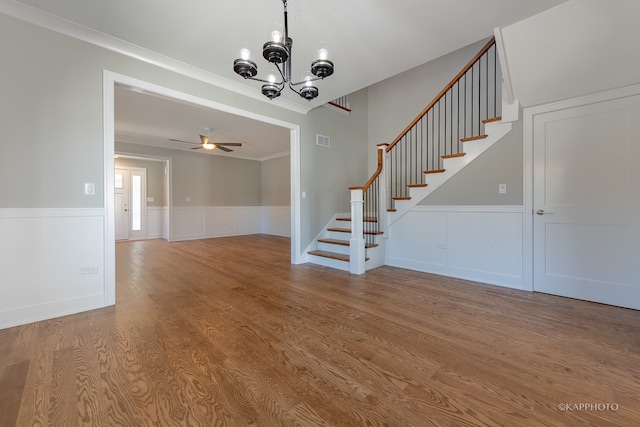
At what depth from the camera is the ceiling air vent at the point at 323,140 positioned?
4.65 meters

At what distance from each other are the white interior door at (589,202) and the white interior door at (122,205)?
893 cm

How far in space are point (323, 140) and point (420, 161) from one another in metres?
2.00

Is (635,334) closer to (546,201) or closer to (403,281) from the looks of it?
(546,201)

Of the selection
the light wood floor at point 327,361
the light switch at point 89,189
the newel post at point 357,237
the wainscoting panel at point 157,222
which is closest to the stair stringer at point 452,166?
the newel post at point 357,237

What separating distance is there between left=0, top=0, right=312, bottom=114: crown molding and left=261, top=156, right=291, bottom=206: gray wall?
4.42 m

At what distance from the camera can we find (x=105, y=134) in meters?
2.50

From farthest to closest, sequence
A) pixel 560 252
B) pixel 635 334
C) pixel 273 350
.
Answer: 1. pixel 560 252
2. pixel 635 334
3. pixel 273 350

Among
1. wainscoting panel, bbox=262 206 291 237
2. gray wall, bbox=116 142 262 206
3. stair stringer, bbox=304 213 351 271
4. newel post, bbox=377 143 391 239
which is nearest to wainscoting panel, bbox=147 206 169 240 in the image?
gray wall, bbox=116 142 262 206

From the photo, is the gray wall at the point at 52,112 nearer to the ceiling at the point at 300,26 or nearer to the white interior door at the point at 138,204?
the ceiling at the point at 300,26

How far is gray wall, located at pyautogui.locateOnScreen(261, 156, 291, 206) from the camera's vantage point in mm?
8008

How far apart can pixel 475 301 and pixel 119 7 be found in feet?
13.9

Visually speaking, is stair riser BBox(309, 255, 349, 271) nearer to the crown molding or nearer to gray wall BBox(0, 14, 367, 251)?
the crown molding

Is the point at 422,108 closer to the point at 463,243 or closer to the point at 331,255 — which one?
the point at 463,243

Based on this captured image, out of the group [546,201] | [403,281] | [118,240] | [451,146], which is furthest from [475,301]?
[118,240]
